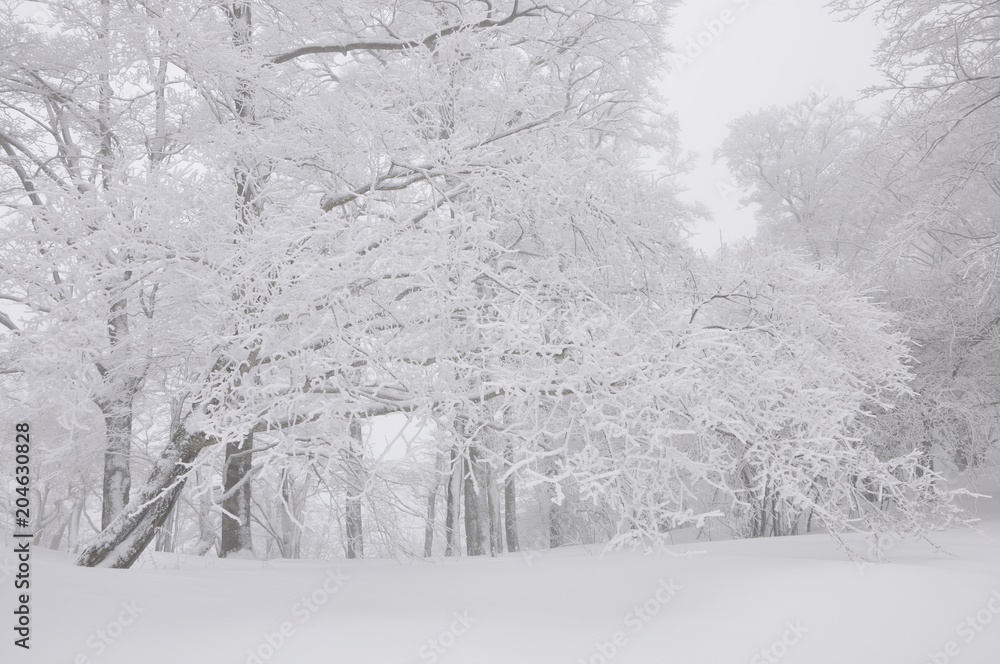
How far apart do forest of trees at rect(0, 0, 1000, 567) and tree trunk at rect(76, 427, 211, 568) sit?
29 millimetres

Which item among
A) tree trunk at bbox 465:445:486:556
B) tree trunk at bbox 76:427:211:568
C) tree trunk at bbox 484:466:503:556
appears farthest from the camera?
tree trunk at bbox 484:466:503:556

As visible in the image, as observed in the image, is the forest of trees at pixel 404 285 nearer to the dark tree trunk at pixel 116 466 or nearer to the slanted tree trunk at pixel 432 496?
the dark tree trunk at pixel 116 466

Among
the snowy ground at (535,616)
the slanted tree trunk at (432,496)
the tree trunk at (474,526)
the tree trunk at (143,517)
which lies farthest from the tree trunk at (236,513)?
the snowy ground at (535,616)

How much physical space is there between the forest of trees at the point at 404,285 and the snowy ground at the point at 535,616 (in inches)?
19.7

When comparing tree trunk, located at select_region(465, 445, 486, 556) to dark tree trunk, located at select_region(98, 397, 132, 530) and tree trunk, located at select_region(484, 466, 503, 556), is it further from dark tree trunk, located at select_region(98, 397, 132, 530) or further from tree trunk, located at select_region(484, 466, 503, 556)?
dark tree trunk, located at select_region(98, 397, 132, 530)

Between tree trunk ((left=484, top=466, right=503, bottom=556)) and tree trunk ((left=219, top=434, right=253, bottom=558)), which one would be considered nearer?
tree trunk ((left=219, top=434, right=253, bottom=558))

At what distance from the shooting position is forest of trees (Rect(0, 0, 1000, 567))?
14.0ft

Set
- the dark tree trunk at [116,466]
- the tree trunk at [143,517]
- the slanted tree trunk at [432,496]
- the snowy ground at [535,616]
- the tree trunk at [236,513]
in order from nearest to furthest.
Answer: the snowy ground at [535,616] < the tree trunk at [143,517] < the tree trunk at [236,513] < the dark tree trunk at [116,466] < the slanted tree trunk at [432,496]

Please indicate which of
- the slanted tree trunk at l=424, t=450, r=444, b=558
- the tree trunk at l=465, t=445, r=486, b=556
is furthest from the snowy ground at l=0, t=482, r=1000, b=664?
the slanted tree trunk at l=424, t=450, r=444, b=558

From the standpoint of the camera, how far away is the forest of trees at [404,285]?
14.0 ft

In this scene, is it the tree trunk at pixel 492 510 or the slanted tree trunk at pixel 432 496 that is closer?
the tree trunk at pixel 492 510

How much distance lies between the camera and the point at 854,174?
1455 cm

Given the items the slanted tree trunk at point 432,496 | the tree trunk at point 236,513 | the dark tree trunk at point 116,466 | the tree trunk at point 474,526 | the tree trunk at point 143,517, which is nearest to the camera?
the tree trunk at point 143,517

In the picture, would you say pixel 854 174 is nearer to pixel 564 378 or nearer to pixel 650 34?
pixel 650 34
